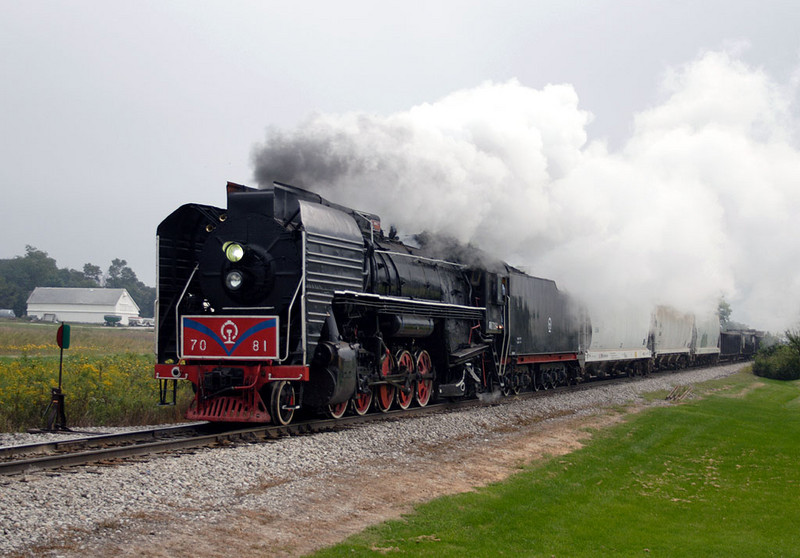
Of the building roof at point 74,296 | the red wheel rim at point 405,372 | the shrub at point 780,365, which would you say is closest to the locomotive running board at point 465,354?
the red wheel rim at point 405,372

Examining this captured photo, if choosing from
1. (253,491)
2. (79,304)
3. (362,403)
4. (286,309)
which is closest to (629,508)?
(253,491)

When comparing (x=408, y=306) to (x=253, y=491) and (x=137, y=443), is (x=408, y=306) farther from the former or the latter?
(x=253, y=491)

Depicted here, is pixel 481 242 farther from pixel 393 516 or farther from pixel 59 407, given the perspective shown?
pixel 393 516

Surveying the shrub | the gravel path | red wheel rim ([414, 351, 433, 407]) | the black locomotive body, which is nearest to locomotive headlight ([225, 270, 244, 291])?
the black locomotive body

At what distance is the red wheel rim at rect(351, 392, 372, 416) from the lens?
13.9 m

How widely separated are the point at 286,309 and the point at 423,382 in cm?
527

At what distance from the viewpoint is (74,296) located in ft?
374

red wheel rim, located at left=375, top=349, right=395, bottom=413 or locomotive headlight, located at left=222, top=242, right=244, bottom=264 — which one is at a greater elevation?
locomotive headlight, located at left=222, top=242, right=244, bottom=264

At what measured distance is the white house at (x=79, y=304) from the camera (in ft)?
356

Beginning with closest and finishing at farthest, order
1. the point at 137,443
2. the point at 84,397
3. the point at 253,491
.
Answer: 1. the point at 253,491
2. the point at 137,443
3. the point at 84,397

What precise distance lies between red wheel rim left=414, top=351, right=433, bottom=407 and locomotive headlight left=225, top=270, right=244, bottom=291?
502cm

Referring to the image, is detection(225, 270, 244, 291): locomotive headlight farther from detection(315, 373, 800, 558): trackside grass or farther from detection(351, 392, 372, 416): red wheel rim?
detection(315, 373, 800, 558): trackside grass

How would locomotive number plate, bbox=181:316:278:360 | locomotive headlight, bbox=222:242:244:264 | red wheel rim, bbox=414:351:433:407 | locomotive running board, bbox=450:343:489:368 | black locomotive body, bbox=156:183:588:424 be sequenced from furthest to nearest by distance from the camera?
locomotive running board, bbox=450:343:489:368, red wheel rim, bbox=414:351:433:407, locomotive headlight, bbox=222:242:244:264, black locomotive body, bbox=156:183:588:424, locomotive number plate, bbox=181:316:278:360

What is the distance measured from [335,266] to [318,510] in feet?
18.7
